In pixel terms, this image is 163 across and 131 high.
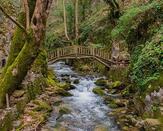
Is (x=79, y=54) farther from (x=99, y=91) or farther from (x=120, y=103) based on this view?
(x=120, y=103)

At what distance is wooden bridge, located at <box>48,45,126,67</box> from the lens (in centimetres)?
1691

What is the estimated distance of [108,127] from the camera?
9.16 m

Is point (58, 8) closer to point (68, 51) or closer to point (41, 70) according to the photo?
point (68, 51)

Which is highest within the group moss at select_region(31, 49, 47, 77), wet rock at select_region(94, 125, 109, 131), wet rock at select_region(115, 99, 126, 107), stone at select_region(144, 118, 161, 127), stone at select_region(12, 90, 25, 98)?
moss at select_region(31, 49, 47, 77)

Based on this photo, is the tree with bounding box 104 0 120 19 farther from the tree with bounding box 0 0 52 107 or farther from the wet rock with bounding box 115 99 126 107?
the tree with bounding box 0 0 52 107

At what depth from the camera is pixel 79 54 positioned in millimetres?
17578

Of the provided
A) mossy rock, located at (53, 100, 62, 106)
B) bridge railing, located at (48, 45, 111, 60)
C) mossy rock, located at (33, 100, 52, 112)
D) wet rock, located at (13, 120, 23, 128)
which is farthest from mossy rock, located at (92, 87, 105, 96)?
wet rock, located at (13, 120, 23, 128)

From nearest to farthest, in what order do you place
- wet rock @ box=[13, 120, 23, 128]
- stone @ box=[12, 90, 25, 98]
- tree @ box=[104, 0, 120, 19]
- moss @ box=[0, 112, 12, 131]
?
moss @ box=[0, 112, 12, 131] < wet rock @ box=[13, 120, 23, 128] < stone @ box=[12, 90, 25, 98] < tree @ box=[104, 0, 120, 19]

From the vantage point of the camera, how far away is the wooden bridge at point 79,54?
55.5ft

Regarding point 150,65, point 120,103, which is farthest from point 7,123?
point 150,65

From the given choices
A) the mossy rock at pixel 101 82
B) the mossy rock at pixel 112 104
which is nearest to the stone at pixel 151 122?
the mossy rock at pixel 112 104

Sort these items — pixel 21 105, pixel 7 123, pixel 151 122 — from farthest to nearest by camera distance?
pixel 21 105 → pixel 7 123 → pixel 151 122

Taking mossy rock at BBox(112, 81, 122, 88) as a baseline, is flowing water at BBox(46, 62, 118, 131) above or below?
below

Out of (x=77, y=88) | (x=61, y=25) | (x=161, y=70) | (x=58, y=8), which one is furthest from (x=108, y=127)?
(x=61, y=25)
